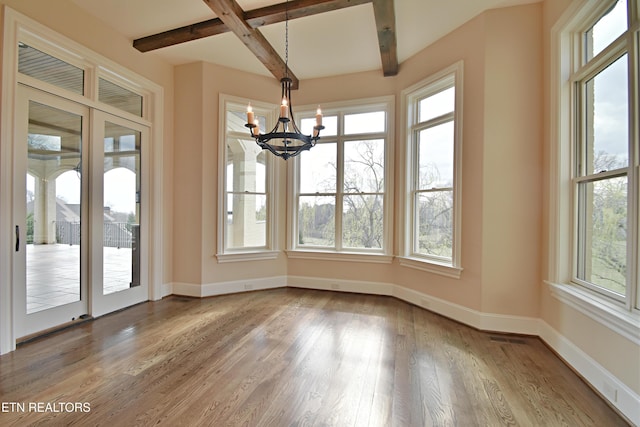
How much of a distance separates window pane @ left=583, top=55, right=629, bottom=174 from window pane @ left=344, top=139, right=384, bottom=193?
7.40 feet

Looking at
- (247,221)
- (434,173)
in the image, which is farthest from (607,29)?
(247,221)

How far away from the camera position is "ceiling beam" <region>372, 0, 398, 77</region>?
2726 millimetres

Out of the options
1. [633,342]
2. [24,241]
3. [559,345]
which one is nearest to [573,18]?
[633,342]

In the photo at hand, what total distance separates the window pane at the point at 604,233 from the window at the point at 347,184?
81.9 inches

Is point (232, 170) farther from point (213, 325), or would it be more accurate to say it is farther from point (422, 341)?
point (422, 341)

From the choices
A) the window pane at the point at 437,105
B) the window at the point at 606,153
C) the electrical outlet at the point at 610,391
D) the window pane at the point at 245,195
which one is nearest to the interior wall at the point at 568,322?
the electrical outlet at the point at 610,391

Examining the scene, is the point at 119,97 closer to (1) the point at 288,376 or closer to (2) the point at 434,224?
(1) the point at 288,376

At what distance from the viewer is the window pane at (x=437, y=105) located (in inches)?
134

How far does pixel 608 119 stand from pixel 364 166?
261 cm

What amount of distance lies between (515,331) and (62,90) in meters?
5.08

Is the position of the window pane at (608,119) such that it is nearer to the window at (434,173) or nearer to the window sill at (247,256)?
the window at (434,173)

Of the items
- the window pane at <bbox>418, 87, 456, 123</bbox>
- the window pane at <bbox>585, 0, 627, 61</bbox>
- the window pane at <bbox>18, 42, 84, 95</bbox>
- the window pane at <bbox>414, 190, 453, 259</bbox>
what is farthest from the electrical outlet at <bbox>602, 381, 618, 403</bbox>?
the window pane at <bbox>18, 42, 84, 95</bbox>

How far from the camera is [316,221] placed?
4.46m

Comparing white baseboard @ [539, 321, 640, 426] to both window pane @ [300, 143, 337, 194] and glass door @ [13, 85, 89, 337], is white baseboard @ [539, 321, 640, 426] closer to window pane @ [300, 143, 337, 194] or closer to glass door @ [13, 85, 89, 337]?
window pane @ [300, 143, 337, 194]
